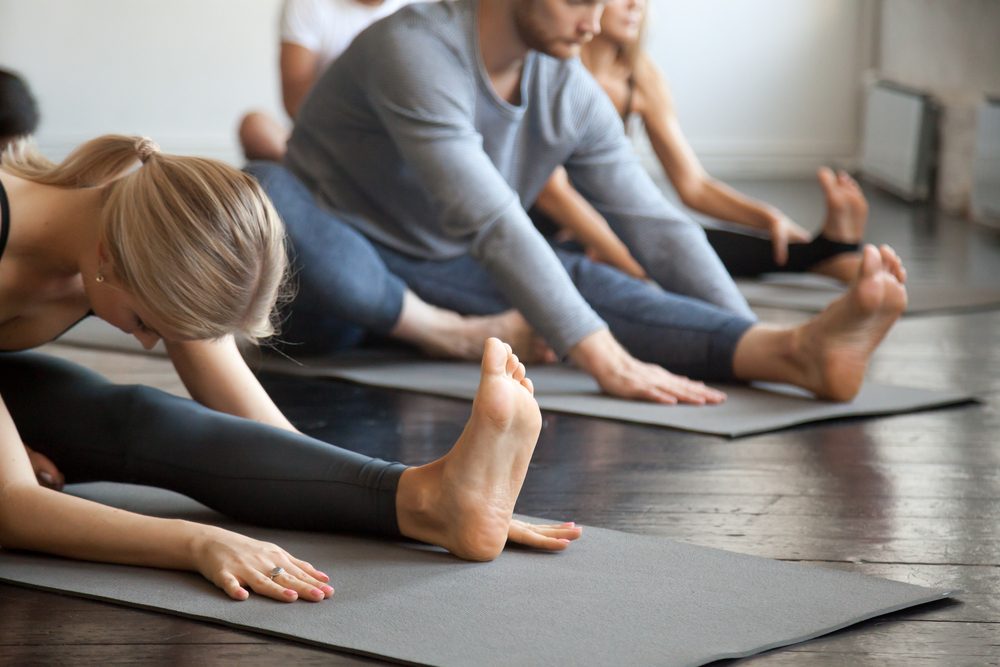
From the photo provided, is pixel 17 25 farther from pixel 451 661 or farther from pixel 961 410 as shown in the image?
pixel 451 661

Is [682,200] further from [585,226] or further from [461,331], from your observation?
[461,331]

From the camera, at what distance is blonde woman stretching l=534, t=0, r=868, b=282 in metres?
2.71

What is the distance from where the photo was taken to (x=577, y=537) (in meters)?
1.37

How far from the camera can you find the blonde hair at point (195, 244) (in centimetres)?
120

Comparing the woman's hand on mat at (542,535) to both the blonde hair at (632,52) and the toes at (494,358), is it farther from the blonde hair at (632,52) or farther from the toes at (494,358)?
the blonde hair at (632,52)

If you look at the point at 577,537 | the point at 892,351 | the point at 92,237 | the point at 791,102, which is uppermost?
the point at 92,237

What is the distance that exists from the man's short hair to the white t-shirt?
69cm

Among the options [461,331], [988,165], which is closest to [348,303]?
[461,331]

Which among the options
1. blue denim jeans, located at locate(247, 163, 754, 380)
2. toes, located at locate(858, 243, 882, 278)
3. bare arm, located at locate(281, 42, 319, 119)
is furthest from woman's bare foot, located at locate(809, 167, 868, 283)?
bare arm, located at locate(281, 42, 319, 119)

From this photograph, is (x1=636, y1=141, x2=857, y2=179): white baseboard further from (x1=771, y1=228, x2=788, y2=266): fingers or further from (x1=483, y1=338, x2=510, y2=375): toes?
A: (x1=483, y1=338, x2=510, y2=375): toes

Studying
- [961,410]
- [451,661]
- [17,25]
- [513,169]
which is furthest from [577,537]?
[17,25]

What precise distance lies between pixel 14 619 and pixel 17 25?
482cm

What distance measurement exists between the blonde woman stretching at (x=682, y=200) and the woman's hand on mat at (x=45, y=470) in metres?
1.42

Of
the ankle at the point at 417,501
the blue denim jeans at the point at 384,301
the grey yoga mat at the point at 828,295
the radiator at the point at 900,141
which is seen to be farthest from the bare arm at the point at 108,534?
the radiator at the point at 900,141
